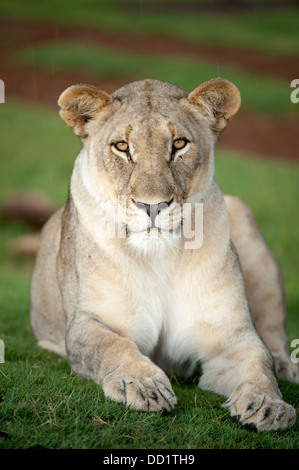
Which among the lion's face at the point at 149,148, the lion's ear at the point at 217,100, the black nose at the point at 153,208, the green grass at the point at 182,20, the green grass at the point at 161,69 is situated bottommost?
the black nose at the point at 153,208

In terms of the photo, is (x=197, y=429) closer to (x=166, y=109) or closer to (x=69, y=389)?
(x=69, y=389)

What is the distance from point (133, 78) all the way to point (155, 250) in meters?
18.7

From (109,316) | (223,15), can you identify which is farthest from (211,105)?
(223,15)

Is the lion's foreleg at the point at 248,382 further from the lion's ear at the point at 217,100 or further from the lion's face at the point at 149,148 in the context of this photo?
the lion's ear at the point at 217,100

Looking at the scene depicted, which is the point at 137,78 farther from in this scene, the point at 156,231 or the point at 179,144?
the point at 156,231

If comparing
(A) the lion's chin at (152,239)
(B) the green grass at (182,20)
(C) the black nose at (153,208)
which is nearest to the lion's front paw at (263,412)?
(A) the lion's chin at (152,239)

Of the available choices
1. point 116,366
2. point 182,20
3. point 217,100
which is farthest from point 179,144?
point 182,20

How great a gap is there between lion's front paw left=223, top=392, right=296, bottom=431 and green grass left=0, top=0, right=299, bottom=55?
2472cm

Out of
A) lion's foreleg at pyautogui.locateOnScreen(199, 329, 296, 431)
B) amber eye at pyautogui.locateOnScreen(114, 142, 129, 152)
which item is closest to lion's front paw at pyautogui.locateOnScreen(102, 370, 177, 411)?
lion's foreleg at pyautogui.locateOnScreen(199, 329, 296, 431)

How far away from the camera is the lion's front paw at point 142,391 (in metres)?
3.41

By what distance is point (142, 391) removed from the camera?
11.2ft

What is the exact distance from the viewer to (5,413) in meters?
3.29

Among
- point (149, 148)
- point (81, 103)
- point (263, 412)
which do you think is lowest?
point (263, 412)

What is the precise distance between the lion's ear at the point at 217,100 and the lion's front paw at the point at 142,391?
147 centimetres
